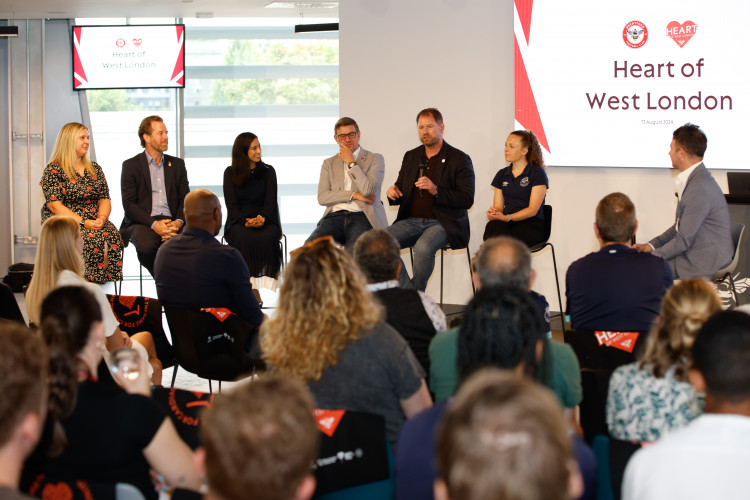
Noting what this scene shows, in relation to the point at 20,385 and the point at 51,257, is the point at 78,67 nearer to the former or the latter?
the point at 51,257

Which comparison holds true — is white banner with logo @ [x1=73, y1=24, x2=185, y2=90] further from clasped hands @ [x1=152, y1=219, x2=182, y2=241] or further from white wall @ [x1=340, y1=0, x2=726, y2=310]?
clasped hands @ [x1=152, y1=219, x2=182, y2=241]

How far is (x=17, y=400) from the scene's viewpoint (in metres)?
1.44

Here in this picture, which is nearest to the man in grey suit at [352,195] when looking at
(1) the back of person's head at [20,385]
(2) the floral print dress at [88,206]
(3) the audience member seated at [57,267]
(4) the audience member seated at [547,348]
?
(2) the floral print dress at [88,206]

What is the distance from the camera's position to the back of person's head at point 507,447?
988mm

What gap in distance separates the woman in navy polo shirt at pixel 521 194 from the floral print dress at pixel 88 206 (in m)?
2.89

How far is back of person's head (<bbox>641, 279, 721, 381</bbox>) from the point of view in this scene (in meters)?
2.18

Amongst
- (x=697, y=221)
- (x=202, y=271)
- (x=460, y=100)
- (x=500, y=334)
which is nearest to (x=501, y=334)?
(x=500, y=334)

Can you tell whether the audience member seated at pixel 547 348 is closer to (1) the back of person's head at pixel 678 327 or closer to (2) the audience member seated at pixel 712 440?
(1) the back of person's head at pixel 678 327

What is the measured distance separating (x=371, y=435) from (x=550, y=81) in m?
5.24

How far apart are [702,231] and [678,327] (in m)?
2.99

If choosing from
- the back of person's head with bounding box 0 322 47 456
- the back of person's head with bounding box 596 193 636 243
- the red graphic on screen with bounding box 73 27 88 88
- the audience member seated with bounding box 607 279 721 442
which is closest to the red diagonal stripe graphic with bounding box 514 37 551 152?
the back of person's head with bounding box 596 193 636 243

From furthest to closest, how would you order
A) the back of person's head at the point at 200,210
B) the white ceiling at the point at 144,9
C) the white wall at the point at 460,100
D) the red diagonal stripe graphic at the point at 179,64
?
the red diagonal stripe graphic at the point at 179,64, the white ceiling at the point at 144,9, the white wall at the point at 460,100, the back of person's head at the point at 200,210

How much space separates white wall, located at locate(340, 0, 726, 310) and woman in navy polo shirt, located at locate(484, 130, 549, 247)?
75cm

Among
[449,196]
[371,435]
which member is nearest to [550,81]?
[449,196]
